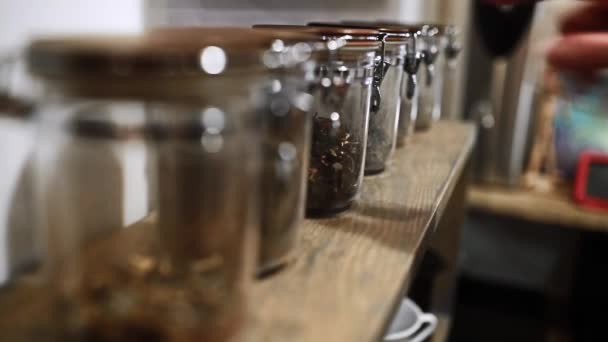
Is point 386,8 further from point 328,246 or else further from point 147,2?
point 328,246

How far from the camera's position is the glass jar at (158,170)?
33 cm

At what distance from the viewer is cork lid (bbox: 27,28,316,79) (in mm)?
308

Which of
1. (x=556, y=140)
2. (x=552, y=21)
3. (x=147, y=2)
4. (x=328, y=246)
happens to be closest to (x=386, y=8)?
(x=552, y=21)

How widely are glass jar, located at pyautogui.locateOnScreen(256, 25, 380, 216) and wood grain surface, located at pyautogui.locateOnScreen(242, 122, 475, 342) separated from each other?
28 millimetres

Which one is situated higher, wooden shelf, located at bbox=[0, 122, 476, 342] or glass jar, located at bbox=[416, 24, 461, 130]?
glass jar, located at bbox=[416, 24, 461, 130]

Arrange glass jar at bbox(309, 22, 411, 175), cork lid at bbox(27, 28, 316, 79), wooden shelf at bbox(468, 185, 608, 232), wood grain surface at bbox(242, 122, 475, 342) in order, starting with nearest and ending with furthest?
cork lid at bbox(27, 28, 316, 79)
wood grain surface at bbox(242, 122, 475, 342)
glass jar at bbox(309, 22, 411, 175)
wooden shelf at bbox(468, 185, 608, 232)

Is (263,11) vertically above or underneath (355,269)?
above

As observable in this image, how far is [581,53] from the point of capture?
0.84 metres

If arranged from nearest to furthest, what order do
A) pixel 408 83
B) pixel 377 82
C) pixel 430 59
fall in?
pixel 377 82
pixel 408 83
pixel 430 59

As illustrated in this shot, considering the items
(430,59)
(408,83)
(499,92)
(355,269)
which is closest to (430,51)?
(430,59)

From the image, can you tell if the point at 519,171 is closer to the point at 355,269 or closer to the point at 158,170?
the point at 355,269

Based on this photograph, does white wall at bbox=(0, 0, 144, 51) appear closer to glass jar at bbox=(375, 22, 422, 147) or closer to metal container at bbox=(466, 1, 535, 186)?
glass jar at bbox=(375, 22, 422, 147)

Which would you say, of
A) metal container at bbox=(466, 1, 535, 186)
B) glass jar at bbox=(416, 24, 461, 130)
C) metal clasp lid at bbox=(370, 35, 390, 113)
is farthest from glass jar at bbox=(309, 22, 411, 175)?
metal container at bbox=(466, 1, 535, 186)

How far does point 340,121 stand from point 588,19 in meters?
0.58
